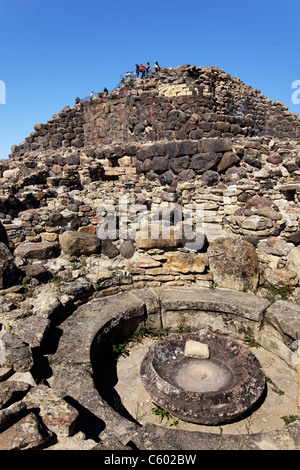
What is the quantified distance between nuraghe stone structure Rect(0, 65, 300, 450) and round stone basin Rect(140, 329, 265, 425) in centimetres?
63

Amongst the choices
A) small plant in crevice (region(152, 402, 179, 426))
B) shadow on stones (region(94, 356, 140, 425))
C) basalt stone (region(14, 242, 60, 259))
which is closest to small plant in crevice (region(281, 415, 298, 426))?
small plant in crevice (region(152, 402, 179, 426))

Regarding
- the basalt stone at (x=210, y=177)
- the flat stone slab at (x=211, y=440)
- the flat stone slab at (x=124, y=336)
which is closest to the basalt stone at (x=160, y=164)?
the basalt stone at (x=210, y=177)

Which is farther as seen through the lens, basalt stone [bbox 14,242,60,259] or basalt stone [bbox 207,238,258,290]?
basalt stone [bbox 14,242,60,259]

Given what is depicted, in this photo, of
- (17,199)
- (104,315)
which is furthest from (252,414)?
(17,199)

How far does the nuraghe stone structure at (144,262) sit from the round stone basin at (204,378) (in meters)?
0.63

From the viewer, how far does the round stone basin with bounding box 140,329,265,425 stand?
3.22m

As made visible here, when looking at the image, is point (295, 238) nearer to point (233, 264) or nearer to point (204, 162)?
point (233, 264)

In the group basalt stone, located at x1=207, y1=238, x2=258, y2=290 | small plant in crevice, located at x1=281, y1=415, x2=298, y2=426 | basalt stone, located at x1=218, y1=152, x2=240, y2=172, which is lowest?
small plant in crevice, located at x1=281, y1=415, x2=298, y2=426

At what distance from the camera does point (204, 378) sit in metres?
3.70

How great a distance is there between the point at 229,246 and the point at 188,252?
2.33ft

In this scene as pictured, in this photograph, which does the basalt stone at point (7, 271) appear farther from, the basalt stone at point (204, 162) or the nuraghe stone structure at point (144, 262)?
the basalt stone at point (204, 162)

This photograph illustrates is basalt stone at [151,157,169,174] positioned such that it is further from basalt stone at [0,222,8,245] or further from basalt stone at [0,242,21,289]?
basalt stone at [0,242,21,289]

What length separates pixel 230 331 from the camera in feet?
15.6

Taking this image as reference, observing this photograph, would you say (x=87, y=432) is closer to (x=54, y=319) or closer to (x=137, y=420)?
(x=137, y=420)
